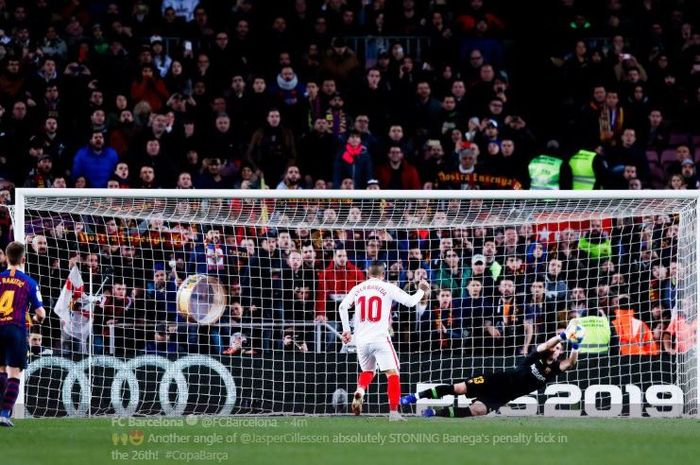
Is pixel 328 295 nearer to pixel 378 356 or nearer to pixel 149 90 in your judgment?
pixel 378 356

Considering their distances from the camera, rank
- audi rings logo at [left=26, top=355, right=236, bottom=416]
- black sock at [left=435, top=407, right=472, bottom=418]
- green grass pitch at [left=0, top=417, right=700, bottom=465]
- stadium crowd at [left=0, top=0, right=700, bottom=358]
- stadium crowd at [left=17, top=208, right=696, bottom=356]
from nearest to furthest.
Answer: green grass pitch at [left=0, top=417, right=700, bottom=465], black sock at [left=435, top=407, right=472, bottom=418], audi rings logo at [left=26, top=355, right=236, bottom=416], stadium crowd at [left=17, top=208, right=696, bottom=356], stadium crowd at [left=0, top=0, right=700, bottom=358]

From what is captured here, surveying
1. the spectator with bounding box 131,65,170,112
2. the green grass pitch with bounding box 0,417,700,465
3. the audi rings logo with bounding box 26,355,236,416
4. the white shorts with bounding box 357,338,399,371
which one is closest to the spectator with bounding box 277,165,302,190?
the spectator with bounding box 131,65,170,112

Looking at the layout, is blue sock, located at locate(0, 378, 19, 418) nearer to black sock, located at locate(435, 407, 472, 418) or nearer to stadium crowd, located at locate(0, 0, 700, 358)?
stadium crowd, located at locate(0, 0, 700, 358)

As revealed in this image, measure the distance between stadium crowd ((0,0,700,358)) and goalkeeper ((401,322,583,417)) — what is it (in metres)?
1.71

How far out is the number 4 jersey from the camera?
545 inches

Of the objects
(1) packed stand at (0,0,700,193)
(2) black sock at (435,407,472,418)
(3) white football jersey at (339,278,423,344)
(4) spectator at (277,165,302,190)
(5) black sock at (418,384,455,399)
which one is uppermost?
(1) packed stand at (0,0,700,193)

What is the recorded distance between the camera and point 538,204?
17.3 metres

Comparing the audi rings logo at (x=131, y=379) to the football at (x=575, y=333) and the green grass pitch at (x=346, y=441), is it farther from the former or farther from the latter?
the football at (x=575, y=333)

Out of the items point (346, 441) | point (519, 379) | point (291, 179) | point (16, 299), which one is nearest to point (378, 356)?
point (519, 379)

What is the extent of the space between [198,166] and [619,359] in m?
6.72

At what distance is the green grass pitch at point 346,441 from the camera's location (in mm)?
10992

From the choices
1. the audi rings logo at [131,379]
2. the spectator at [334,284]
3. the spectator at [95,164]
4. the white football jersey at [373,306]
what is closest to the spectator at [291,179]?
the spectator at [334,284]

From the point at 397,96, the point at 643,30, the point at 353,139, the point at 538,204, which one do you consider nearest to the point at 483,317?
the point at 538,204

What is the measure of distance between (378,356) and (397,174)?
4738mm
